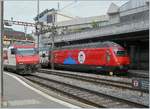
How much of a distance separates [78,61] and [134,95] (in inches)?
885

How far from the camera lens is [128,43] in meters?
45.5

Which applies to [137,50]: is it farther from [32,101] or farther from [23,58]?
[32,101]

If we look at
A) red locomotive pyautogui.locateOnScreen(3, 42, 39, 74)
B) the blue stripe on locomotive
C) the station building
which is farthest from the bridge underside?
red locomotive pyautogui.locateOnScreen(3, 42, 39, 74)

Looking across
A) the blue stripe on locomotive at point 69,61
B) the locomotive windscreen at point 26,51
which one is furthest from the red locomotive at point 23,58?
the blue stripe on locomotive at point 69,61

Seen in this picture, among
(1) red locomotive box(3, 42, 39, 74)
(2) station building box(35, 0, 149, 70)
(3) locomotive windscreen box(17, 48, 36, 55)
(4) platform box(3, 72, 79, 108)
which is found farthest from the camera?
(2) station building box(35, 0, 149, 70)

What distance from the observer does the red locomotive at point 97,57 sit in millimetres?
32628

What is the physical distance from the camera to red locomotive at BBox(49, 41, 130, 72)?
107 feet

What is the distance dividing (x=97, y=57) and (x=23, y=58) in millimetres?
7092

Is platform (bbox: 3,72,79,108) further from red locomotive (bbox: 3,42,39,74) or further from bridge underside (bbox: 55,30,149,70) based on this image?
bridge underside (bbox: 55,30,149,70)

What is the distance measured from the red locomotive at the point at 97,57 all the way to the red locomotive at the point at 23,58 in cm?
581

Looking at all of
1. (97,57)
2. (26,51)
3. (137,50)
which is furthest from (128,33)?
(26,51)

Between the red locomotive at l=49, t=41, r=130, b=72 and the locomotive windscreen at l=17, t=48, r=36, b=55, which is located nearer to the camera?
the locomotive windscreen at l=17, t=48, r=36, b=55

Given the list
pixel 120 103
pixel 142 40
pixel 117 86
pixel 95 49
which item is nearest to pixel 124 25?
pixel 95 49

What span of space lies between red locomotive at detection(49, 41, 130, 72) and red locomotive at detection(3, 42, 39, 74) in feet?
19.1
